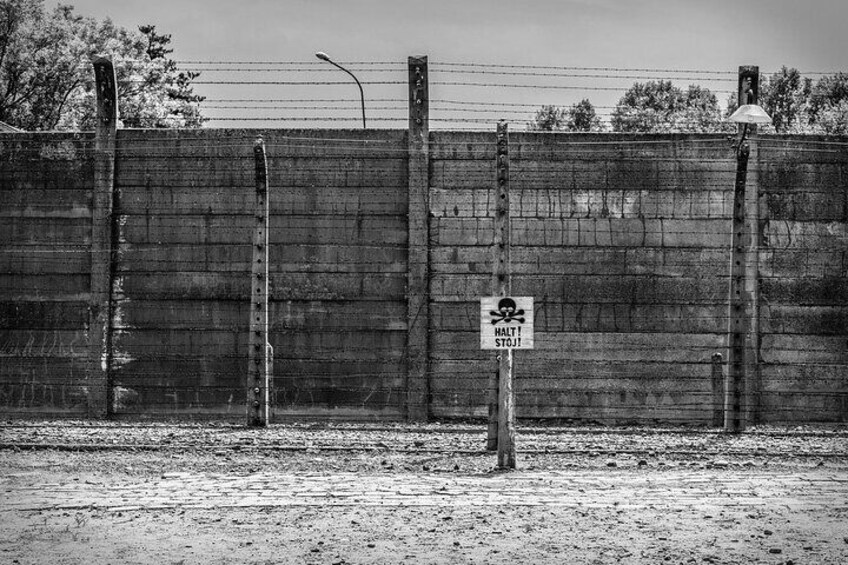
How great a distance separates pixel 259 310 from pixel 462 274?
291 cm

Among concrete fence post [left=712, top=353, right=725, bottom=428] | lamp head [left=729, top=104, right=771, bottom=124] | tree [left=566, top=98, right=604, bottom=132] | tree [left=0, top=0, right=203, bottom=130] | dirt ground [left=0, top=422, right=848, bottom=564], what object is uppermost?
tree [left=0, top=0, right=203, bottom=130]

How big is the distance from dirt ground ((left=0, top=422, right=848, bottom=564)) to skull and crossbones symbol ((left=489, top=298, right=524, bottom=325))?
1540 mm

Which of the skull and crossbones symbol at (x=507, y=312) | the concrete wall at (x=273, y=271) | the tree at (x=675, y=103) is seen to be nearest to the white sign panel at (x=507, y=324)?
the skull and crossbones symbol at (x=507, y=312)

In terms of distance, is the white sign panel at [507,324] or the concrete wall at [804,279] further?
the concrete wall at [804,279]

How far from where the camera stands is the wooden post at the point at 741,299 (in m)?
13.9

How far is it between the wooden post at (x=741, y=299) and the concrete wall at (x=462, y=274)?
0.16m

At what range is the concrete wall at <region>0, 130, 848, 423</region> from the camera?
1481 centimetres

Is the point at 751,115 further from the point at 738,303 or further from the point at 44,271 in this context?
the point at 44,271

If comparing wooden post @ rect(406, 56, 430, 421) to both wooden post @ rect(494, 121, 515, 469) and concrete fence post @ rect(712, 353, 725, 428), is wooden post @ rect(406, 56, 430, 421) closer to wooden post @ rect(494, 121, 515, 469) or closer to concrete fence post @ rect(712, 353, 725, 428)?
wooden post @ rect(494, 121, 515, 469)

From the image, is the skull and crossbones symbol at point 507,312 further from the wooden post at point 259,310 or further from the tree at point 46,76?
the tree at point 46,76

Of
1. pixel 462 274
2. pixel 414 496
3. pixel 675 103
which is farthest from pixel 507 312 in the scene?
pixel 675 103

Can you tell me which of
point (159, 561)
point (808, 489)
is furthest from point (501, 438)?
point (159, 561)

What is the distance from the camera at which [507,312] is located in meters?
10.5

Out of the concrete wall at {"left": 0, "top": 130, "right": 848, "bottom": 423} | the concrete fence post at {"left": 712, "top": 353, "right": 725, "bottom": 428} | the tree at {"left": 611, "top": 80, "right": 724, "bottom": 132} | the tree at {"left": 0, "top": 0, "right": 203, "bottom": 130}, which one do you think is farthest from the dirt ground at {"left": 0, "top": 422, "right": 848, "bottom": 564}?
the tree at {"left": 611, "top": 80, "right": 724, "bottom": 132}
